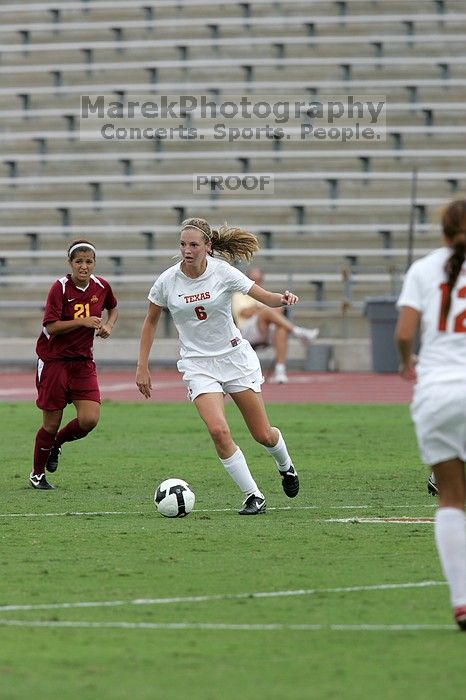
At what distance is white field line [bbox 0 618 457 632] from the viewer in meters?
5.80

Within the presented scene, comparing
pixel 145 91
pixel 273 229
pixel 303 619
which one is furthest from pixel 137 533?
pixel 145 91

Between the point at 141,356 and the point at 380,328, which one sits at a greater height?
the point at 141,356

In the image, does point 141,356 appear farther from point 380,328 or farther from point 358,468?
point 380,328

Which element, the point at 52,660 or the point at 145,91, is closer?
the point at 52,660

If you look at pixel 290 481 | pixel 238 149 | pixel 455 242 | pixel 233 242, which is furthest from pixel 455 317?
pixel 238 149

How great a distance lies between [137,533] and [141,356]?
1480 mm

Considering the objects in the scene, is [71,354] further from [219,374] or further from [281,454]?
[281,454]

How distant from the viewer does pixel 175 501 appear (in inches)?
376

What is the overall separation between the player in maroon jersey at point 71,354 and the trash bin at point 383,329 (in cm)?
1446

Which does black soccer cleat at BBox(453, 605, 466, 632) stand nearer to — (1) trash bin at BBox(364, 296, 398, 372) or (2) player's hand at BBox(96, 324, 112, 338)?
(2) player's hand at BBox(96, 324, 112, 338)

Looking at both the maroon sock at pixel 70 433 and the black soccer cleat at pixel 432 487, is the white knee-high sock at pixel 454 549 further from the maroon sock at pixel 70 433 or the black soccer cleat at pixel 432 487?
the maroon sock at pixel 70 433

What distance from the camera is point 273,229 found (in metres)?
29.5

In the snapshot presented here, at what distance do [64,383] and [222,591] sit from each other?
190 inches

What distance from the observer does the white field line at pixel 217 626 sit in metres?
5.80
